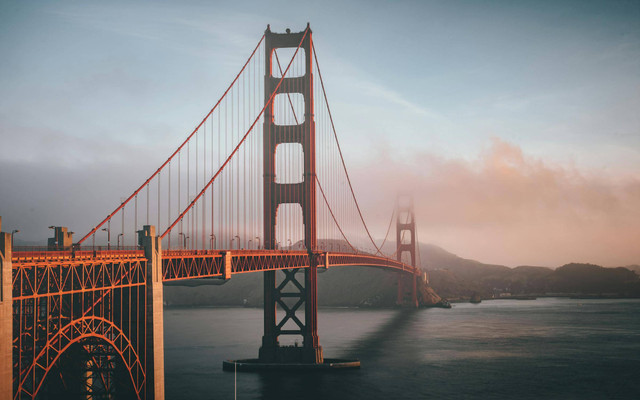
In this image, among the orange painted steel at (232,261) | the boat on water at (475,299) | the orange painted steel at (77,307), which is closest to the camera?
the orange painted steel at (77,307)

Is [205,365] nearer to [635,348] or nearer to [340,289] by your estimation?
[635,348]

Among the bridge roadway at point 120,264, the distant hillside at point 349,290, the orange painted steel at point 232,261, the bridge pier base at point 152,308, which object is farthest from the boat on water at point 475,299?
the bridge pier base at point 152,308

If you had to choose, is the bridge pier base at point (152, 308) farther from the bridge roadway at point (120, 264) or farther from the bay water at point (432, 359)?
the bay water at point (432, 359)

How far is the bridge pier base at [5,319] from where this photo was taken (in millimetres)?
19703

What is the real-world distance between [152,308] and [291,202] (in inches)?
1054

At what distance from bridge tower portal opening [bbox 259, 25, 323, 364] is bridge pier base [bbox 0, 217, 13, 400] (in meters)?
33.4

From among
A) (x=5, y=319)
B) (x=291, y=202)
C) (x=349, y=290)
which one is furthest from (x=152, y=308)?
(x=349, y=290)

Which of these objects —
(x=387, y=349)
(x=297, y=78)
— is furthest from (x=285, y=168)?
(x=387, y=349)

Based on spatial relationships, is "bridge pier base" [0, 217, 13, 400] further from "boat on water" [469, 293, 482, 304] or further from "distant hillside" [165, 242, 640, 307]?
"boat on water" [469, 293, 482, 304]

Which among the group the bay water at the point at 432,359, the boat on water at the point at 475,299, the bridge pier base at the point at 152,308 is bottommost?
the boat on water at the point at 475,299

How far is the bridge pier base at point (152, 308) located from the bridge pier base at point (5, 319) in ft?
31.1

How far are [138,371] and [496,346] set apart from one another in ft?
170

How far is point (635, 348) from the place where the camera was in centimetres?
7181

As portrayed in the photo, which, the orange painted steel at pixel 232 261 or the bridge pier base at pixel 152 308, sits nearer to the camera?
the bridge pier base at pixel 152 308
